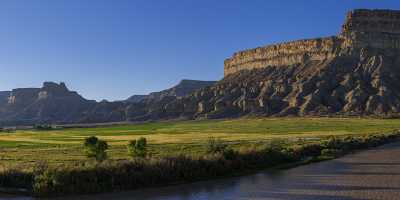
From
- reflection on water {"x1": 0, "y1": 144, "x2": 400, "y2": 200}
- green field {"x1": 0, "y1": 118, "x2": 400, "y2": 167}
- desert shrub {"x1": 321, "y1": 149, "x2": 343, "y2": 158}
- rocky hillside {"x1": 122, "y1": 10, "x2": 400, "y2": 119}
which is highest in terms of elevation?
rocky hillside {"x1": 122, "y1": 10, "x2": 400, "y2": 119}

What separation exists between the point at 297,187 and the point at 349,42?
146 m

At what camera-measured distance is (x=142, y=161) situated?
93.5ft

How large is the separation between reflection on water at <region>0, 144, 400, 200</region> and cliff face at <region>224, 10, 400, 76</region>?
443ft

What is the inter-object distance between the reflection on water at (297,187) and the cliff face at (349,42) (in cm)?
13494

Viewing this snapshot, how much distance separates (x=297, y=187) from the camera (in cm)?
2631

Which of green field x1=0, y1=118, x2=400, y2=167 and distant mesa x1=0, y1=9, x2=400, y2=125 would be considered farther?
distant mesa x1=0, y1=9, x2=400, y2=125

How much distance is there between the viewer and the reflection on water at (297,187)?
24.0 m

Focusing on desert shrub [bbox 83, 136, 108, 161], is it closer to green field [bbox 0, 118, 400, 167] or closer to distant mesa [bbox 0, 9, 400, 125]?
green field [bbox 0, 118, 400, 167]

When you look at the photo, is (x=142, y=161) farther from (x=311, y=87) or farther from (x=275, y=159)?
(x=311, y=87)

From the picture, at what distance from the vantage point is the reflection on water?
24.0 metres

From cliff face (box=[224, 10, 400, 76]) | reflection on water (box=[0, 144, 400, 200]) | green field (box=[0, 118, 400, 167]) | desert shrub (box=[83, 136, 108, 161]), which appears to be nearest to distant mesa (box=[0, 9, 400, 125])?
cliff face (box=[224, 10, 400, 76])

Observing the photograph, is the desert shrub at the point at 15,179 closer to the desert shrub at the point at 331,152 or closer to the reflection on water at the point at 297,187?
the reflection on water at the point at 297,187

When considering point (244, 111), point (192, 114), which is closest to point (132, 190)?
point (244, 111)

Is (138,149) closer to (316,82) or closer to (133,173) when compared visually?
(133,173)
